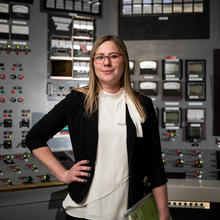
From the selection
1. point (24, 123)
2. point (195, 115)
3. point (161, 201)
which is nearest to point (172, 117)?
point (195, 115)

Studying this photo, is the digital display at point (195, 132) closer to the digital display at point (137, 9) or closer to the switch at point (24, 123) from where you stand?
the digital display at point (137, 9)

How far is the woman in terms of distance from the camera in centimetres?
116

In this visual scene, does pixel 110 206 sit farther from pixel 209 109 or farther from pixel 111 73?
pixel 209 109

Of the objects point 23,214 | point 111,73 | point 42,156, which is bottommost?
point 23,214

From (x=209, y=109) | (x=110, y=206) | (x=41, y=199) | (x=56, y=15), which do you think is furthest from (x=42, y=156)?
(x=209, y=109)

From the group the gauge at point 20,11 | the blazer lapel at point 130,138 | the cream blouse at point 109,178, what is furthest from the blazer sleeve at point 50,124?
the gauge at point 20,11

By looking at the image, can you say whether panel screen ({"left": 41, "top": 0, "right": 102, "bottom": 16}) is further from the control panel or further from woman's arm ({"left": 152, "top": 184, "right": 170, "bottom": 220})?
woman's arm ({"left": 152, "top": 184, "right": 170, "bottom": 220})

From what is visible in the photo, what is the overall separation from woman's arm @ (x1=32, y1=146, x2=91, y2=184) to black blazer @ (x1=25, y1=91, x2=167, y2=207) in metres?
0.02

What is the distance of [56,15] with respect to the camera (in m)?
2.69

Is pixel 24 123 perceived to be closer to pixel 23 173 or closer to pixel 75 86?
pixel 23 173

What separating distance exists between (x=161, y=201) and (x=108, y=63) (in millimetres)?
647

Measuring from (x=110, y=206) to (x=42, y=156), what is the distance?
0.38 metres

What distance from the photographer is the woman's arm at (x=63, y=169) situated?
46.4 inches

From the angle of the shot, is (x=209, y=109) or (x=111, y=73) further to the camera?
(x=209, y=109)
